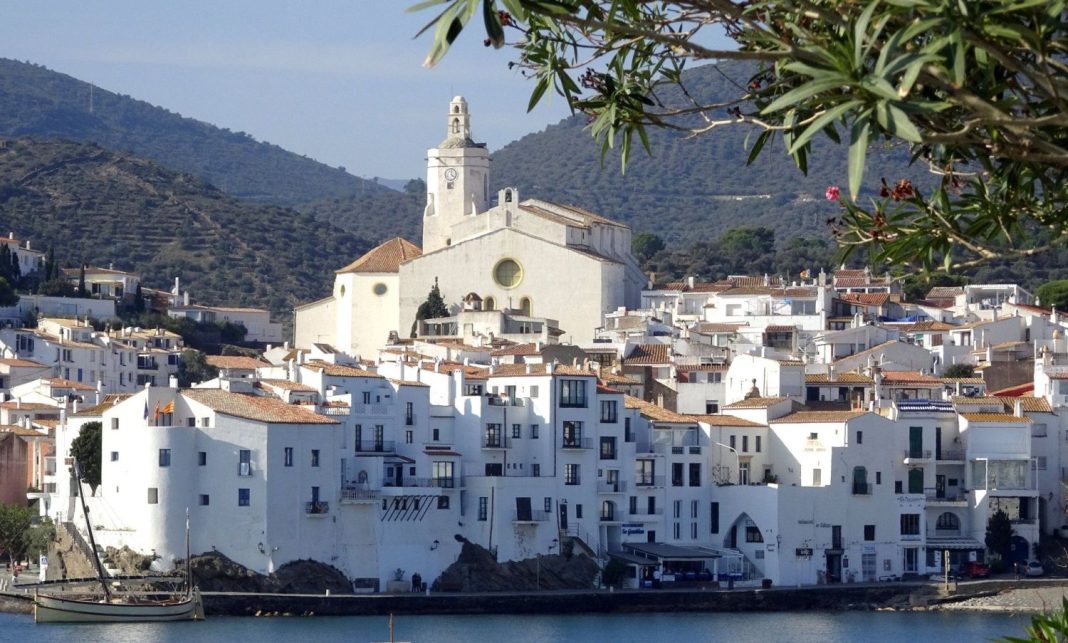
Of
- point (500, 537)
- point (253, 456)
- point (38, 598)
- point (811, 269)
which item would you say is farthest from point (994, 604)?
point (811, 269)

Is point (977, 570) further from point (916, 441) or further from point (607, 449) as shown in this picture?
point (607, 449)

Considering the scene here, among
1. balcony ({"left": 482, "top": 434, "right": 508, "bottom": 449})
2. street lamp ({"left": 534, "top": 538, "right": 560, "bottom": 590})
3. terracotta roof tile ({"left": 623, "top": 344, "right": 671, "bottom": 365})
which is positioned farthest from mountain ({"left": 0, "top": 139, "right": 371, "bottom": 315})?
street lamp ({"left": 534, "top": 538, "right": 560, "bottom": 590})

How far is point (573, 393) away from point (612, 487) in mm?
2242

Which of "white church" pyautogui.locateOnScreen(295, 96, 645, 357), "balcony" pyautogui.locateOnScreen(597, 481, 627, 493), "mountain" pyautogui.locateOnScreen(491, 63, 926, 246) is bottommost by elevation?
"balcony" pyautogui.locateOnScreen(597, 481, 627, 493)

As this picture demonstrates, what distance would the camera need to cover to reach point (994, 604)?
1886 inches

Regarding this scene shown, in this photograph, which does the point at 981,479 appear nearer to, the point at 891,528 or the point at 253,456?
the point at 891,528

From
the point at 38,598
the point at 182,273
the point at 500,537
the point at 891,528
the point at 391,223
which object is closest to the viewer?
the point at 38,598

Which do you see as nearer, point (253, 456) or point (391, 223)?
point (253, 456)

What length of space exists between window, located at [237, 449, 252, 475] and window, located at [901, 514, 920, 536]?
49.8 feet

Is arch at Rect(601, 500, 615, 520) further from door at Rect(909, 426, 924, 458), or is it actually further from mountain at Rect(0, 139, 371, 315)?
mountain at Rect(0, 139, 371, 315)

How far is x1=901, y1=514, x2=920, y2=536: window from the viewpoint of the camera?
5084 cm

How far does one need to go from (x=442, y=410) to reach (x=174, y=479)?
23.2 feet

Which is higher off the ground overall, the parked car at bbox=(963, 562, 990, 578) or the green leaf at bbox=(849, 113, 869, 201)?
the green leaf at bbox=(849, 113, 869, 201)

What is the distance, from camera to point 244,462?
43.6m
